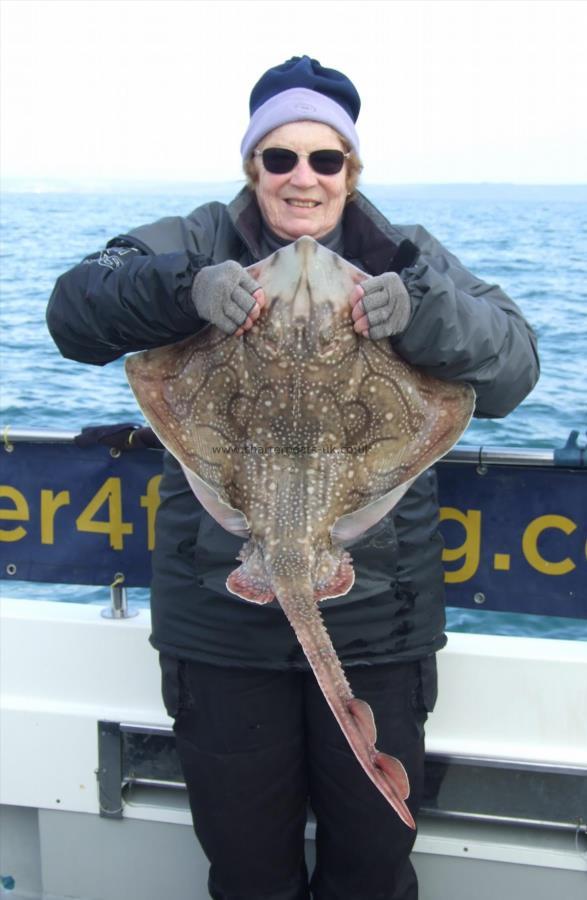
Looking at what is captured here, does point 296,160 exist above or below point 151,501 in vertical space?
above

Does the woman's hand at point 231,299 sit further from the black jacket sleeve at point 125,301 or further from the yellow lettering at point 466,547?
the yellow lettering at point 466,547

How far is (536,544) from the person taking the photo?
3174 millimetres

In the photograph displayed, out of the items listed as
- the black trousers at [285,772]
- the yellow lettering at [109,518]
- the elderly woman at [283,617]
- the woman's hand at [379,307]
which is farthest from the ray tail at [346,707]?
the yellow lettering at [109,518]

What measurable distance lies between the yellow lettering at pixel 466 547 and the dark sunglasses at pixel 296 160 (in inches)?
49.9

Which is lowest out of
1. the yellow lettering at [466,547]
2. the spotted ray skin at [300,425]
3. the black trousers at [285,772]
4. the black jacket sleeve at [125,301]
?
the black trousers at [285,772]

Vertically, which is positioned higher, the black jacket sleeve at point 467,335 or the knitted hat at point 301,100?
the knitted hat at point 301,100

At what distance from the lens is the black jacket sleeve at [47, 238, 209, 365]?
2209 mm

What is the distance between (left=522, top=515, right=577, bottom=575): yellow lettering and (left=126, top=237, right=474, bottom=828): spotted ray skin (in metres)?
1.00

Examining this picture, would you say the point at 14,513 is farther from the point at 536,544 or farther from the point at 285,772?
the point at 536,544

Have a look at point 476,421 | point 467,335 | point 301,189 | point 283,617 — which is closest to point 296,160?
point 301,189

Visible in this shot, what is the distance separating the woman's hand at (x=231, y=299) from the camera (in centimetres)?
207

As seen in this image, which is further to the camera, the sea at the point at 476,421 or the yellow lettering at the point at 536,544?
the sea at the point at 476,421

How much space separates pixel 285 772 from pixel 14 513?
4.81 feet

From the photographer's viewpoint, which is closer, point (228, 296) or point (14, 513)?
point (228, 296)
